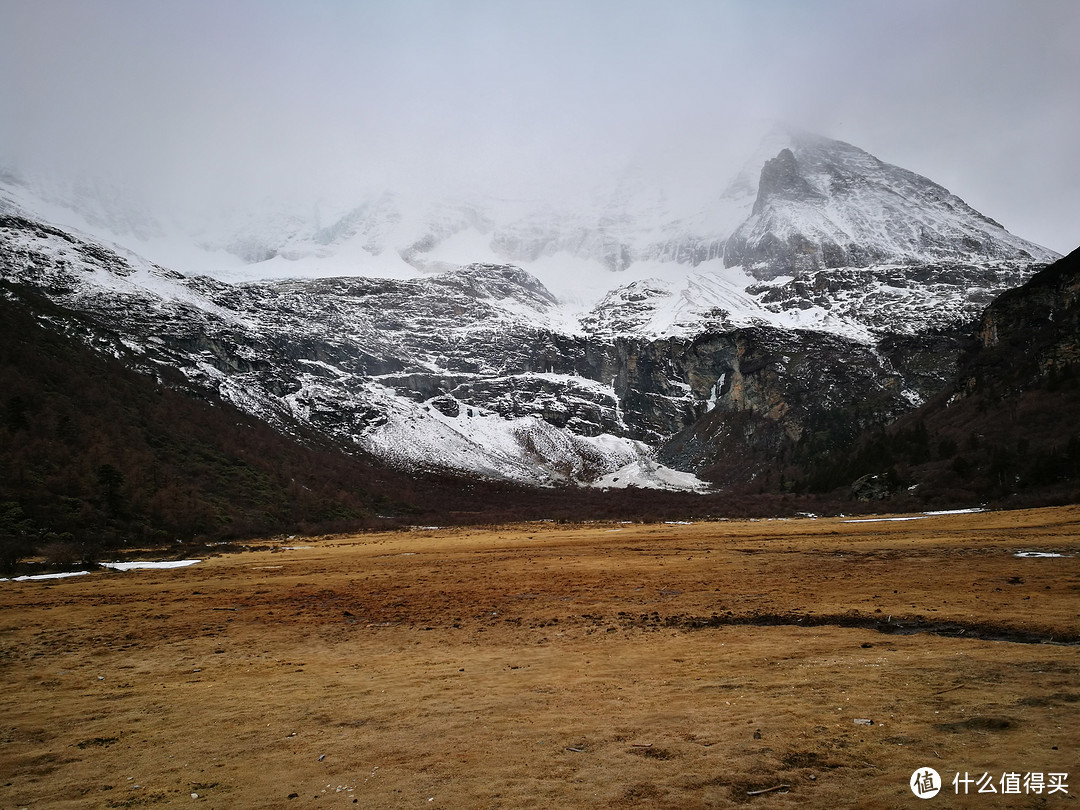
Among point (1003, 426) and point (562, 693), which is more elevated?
point (1003, 426)

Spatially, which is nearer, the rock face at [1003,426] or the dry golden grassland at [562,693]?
the dry golden grassland at [562,693]

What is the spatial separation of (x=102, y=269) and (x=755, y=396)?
22213cm

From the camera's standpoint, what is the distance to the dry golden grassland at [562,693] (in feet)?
21.9

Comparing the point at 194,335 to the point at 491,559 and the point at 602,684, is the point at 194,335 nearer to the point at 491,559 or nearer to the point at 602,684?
the point at 491,559

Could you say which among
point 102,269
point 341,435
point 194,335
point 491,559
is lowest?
point 491,559

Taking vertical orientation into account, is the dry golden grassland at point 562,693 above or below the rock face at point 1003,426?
below

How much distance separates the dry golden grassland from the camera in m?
6.67

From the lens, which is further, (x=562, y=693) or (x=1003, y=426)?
(x=1003, y=426)

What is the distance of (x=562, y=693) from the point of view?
10117mm

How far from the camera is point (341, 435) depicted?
176 metres

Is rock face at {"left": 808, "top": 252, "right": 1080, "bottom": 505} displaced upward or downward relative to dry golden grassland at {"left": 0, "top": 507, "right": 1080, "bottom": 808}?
upward

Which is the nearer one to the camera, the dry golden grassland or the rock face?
the dry golden grassland

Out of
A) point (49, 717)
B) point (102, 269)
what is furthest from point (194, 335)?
point (49, 717)

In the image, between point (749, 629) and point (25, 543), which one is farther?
point (25, 543)
